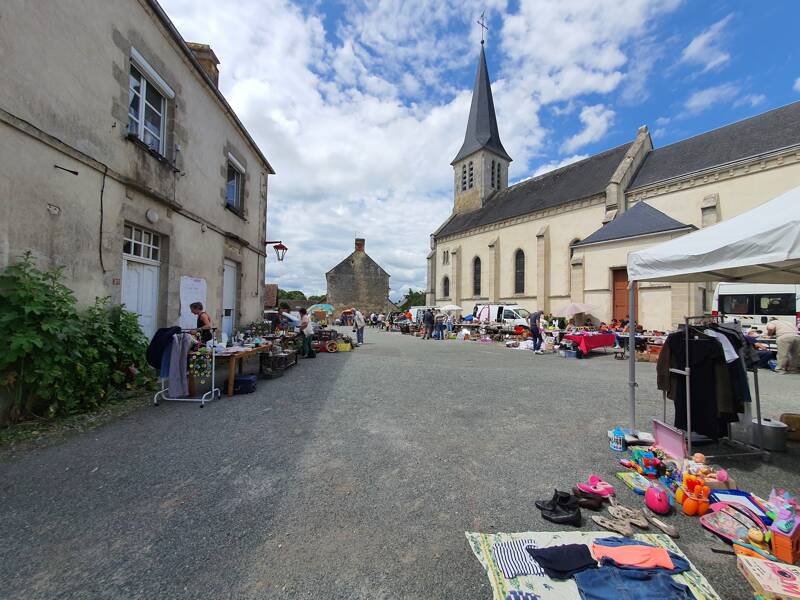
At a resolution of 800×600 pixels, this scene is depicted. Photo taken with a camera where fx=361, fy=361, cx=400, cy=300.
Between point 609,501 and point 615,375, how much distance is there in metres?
6.58

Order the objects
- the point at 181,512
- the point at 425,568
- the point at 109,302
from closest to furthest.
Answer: the point at 425,568 < the point at 181,512 < the point at 109,302

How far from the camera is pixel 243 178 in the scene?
11.1 meters

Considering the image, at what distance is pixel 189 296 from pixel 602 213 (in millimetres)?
22534

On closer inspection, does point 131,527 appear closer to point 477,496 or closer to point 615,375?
point 477,496

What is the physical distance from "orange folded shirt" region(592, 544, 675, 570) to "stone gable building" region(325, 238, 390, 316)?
3942cm

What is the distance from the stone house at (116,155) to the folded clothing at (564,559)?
5912 mm

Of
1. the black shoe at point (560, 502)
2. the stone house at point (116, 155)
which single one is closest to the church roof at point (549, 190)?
the stone house at point (116, 155)

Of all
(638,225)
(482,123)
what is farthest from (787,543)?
(482,123)

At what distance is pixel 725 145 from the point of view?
742 inches

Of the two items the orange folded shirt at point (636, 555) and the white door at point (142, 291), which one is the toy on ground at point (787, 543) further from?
the white door at point (142, 291)

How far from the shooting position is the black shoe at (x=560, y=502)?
257 cm

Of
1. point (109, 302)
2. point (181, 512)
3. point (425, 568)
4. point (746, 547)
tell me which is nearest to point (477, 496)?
point (425, 568)

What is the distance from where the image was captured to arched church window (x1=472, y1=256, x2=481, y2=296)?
31031 millimetres

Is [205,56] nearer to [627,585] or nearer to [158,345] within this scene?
[158,345]
